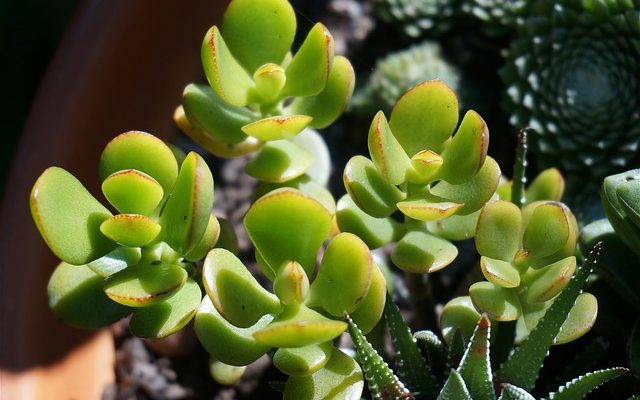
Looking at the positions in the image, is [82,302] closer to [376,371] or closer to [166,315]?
[166,315]

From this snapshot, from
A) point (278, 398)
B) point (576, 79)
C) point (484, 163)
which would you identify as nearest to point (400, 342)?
point (484, 163)

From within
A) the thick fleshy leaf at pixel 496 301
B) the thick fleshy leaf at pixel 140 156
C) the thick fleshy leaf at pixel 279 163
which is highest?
the thick fleshy leaf at pixel 140 156

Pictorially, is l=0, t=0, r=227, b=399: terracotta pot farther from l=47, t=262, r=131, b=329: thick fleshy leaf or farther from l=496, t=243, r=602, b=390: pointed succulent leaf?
l=496, t=243, r=602, b=390: pointed succulent leaf

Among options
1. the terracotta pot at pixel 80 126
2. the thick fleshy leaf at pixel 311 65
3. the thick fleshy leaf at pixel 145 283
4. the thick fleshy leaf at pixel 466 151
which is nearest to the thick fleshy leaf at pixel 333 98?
the thick fleshy leaf at pixel 311 65

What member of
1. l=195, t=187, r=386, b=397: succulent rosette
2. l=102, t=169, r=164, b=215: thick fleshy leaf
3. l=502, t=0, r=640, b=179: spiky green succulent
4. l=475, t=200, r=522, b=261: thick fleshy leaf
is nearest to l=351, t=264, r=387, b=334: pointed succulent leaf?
l=195, t=187, r=386, b=397: succulent rosette

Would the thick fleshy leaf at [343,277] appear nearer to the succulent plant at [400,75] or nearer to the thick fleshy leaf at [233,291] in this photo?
the thick fleshy leaf at [233,291]
